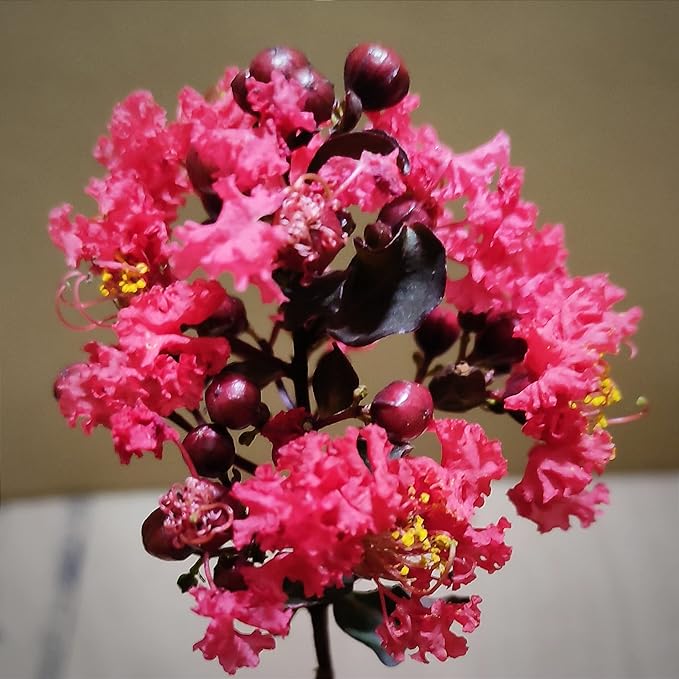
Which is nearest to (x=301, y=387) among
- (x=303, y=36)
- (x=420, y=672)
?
(x=303, y=36)

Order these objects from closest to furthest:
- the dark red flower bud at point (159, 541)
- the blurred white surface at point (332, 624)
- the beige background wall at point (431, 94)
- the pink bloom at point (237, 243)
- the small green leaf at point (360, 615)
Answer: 1. the pink bloom at point (237, 243)
2. the dark red flower bud at point (159, 541)
3. the small green leaf at point (360, 615)
4. the beige background wall at point (431, 94)
5. the blurred white surface at point (332, 624)

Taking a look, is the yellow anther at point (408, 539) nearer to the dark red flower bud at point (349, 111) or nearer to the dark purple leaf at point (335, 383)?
the dark purple leaf at point (335, 383)

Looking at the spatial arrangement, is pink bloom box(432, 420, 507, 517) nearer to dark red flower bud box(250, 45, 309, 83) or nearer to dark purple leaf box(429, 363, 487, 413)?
dark purple leaf box(429, 363, 487, 413)

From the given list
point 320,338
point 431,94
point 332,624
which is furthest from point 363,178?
point 332,624

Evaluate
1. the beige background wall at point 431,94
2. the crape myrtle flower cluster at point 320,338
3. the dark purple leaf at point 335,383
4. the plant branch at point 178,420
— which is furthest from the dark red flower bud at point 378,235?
the beige background wall at point 431,94

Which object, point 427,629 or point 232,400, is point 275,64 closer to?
point 232,400

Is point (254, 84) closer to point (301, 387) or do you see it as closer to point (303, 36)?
point (301, 387)
